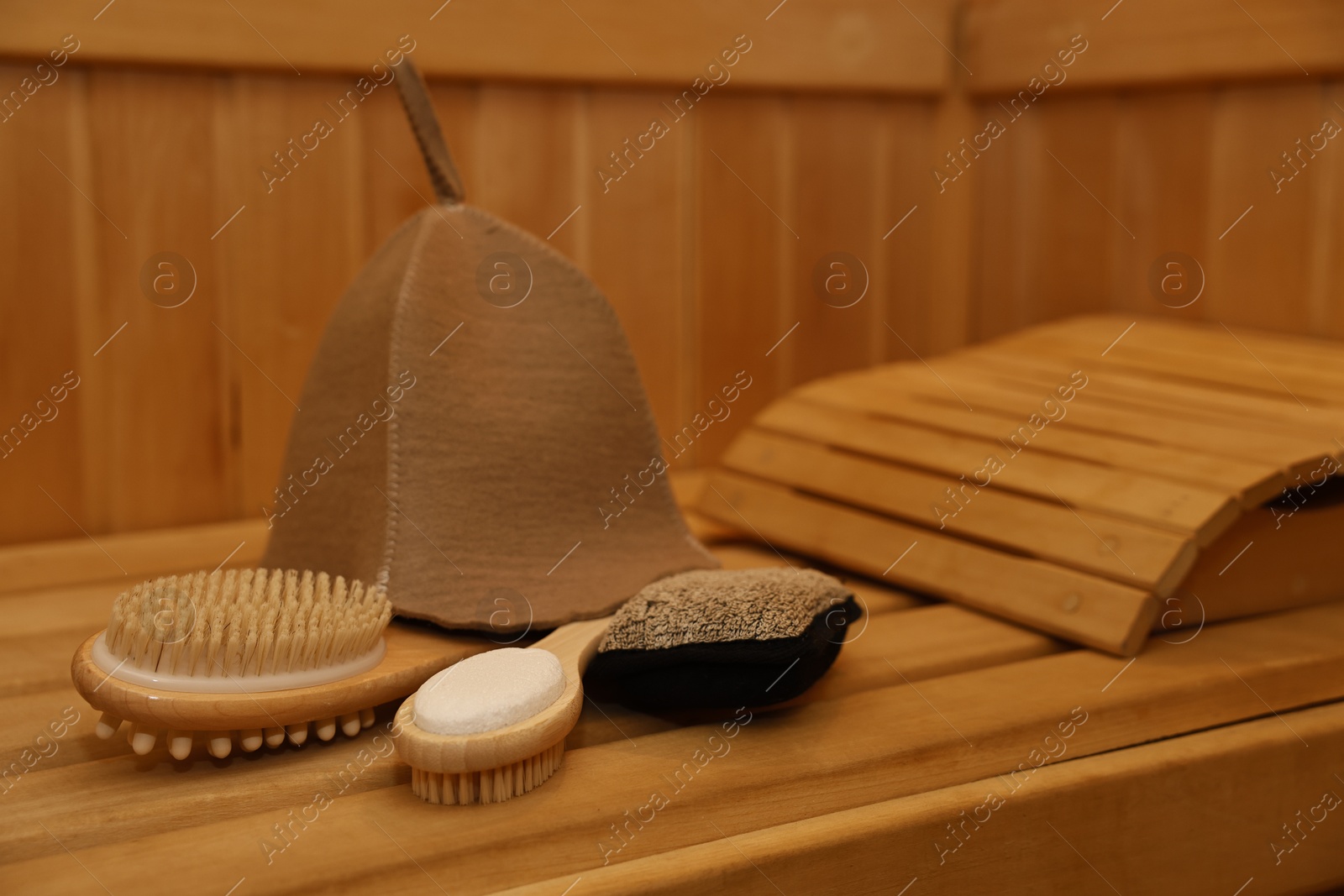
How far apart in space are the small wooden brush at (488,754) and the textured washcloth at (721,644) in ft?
0.19

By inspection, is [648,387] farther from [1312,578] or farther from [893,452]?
[1312,578]

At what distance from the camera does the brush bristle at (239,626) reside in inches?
25.9

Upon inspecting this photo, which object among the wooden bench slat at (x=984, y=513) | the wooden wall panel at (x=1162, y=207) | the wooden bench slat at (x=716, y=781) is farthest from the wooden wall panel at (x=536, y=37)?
the wooden bench slat at (x=716, y=781)

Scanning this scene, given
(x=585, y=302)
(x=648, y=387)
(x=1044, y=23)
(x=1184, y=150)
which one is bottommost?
(x=648, y=387)

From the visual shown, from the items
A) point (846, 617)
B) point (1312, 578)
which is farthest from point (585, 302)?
point (1312, 578)

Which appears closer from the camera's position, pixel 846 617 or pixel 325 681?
pixel 325 681

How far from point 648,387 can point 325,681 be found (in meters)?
0.81

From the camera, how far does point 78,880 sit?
58 centimetres

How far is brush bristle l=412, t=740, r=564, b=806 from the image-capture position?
0.66 metres

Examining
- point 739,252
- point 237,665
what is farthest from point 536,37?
point 237,665

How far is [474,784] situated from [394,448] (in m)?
0.26

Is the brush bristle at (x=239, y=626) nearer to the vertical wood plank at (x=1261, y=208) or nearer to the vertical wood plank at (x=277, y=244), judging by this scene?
the vertical wood plank at (x=277, y=244)

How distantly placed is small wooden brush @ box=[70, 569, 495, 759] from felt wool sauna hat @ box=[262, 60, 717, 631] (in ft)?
0.26

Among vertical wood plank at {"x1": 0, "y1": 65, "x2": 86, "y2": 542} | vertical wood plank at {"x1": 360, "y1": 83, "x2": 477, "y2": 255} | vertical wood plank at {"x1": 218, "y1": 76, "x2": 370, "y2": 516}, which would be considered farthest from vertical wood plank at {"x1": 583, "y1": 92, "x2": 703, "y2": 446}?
vertical wood plank at {"x1": 0, "y1": 65, "x2": 86, "y2": 542}
